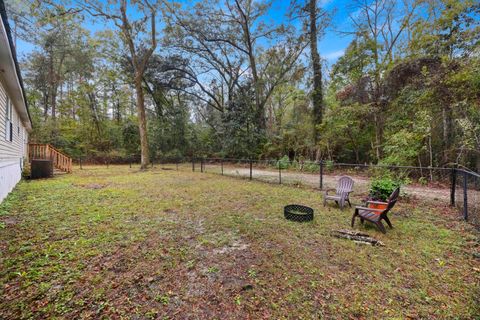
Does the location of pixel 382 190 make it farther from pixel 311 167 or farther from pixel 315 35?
pixel 315 35

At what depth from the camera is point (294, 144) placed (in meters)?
13.6

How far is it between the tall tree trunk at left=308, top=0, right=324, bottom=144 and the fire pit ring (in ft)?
27.9

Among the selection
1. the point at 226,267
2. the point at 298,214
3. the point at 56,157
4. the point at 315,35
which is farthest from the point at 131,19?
the point at 226,267

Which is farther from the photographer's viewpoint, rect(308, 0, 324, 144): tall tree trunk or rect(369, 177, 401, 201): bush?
rect(308, 0, 324, 144): tall tree trunk

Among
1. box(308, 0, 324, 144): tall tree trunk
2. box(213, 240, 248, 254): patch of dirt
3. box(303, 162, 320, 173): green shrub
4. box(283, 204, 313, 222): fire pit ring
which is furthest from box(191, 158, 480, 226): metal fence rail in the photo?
box(213, 240, 248, 254): patch of dirt

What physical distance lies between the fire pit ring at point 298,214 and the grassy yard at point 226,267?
0.19 meters

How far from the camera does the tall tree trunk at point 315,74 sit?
39.3ft

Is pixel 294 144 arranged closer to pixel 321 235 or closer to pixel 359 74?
pixel 359 74

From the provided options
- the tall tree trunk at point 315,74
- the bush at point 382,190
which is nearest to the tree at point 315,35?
the tall tree trunk at point 315,74

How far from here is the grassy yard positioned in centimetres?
182

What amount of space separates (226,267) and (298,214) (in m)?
2.05

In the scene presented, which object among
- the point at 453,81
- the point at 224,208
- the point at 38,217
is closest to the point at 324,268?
the point at 224,208

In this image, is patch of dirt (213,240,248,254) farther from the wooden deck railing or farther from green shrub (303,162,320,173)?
the wooden deck railing

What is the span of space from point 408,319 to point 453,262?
5.13ft
